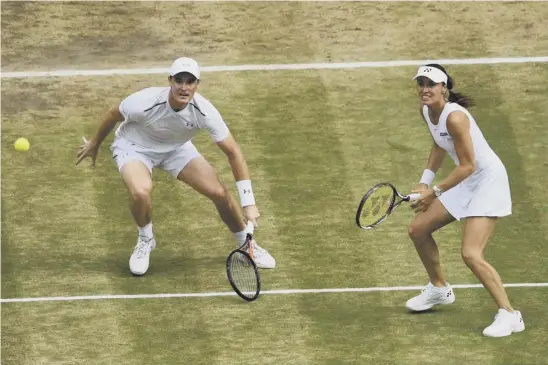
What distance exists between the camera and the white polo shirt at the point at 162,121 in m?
15.7

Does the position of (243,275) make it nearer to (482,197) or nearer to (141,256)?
(141,256)

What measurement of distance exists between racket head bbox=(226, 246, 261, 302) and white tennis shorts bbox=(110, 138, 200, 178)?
1.59 meters

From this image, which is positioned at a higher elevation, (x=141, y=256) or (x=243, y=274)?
(x=243, y=274)

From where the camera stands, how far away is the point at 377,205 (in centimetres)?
1505

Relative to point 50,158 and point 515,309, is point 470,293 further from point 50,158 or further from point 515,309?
point 50,158

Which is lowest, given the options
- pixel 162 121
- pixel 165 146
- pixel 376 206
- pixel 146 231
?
pixel 146 231

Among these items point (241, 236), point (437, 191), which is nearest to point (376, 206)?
point (437, 191)

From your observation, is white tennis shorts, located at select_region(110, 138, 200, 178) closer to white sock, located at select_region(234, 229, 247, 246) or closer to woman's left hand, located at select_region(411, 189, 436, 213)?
white sock, located at select_region(234, 229, 247, 246)

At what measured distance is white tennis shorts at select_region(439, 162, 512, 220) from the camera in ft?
48.9

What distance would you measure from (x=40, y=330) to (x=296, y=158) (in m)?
4.72

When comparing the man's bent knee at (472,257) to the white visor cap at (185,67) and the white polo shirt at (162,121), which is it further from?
the white visor cap at (185,67)

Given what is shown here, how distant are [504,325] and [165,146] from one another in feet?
12.6

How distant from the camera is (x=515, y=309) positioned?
15.6 meters

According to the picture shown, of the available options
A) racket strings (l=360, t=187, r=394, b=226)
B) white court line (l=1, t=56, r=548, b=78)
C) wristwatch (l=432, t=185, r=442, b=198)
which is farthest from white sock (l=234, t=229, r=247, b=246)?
white court line (l=1, t=56, r=548, b=78)
